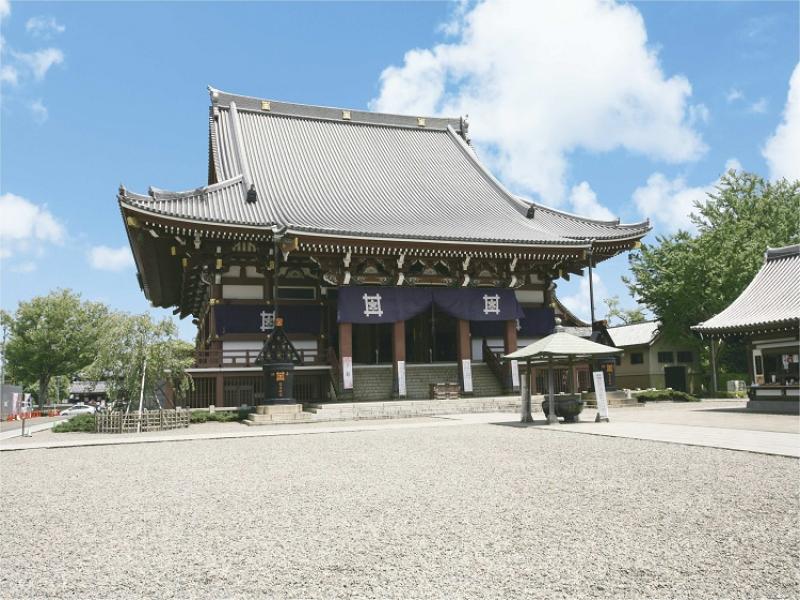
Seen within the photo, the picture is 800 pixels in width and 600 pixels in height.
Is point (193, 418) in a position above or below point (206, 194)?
below

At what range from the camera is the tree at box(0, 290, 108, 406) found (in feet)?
145

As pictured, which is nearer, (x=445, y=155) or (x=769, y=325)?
(x=769, y=325)

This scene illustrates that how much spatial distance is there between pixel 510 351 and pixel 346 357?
627cm

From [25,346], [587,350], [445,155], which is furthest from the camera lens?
[25,346]

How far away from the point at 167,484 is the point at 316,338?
48.4 ft

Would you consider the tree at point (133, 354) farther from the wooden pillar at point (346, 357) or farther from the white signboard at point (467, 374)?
the white signboard at point (467, 374)

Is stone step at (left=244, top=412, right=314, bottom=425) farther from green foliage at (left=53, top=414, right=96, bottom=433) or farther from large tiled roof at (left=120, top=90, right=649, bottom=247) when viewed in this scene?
large tiled roof at (left=120, top=90, right=649, bottom=247)

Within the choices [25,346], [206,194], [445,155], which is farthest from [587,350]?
[25,346]

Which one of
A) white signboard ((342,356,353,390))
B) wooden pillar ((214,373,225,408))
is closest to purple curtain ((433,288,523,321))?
white signboard ((342,356,353,390))

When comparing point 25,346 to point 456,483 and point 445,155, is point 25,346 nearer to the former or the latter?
point 445,155

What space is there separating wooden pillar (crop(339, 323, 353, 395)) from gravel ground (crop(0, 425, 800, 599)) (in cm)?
1120

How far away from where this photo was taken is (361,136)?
3103 cm

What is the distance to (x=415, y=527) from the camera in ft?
17.2

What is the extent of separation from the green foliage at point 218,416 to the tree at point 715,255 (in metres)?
Answer: 21.9
